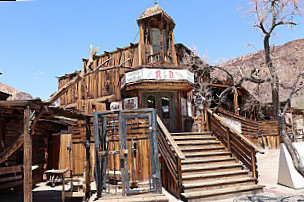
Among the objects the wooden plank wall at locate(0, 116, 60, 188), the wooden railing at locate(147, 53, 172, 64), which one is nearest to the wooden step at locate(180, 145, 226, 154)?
the wooden plank wall at locate(0, 116, 60, 188)

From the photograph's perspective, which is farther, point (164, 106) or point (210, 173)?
point (164, 106)

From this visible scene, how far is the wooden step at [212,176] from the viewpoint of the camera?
7.27 metres

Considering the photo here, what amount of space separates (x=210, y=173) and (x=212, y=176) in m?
0.21

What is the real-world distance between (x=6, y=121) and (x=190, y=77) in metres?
9.31

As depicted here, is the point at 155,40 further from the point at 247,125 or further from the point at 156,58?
the point at 247,125

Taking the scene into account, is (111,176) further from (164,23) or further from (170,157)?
(164,23)

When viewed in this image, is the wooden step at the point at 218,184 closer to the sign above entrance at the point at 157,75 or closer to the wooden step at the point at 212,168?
the wooden step at the point at 212,168

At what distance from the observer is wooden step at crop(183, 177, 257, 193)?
6891mm

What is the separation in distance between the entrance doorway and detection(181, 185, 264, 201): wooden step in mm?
6770

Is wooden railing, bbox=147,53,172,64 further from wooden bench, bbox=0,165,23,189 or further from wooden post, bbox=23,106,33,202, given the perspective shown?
wooden post, bbox=23,106,33,202

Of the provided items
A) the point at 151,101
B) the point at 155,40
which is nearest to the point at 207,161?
the point at 151,101

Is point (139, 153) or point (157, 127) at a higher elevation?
point (157, 127)

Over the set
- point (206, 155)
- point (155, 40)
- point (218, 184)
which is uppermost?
point (155, 40)

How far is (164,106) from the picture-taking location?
13961 millimetres
